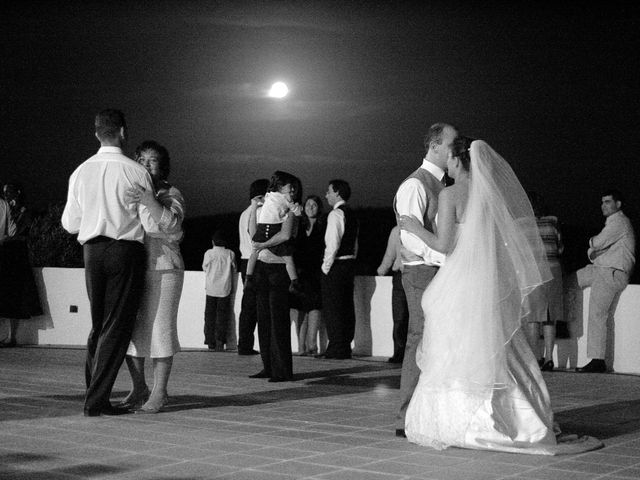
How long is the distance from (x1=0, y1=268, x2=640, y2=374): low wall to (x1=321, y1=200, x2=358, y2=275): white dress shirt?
Result: 0.82 metres

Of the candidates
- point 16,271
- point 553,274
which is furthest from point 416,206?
point 16,271

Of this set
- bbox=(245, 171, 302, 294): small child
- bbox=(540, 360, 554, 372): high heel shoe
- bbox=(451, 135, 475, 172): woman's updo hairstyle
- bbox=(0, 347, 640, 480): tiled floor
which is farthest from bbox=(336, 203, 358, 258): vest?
bbox=(451, 135, 475, 172): woman's updo hairstyle

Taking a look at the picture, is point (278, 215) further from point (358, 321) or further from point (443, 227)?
point (443, 227)

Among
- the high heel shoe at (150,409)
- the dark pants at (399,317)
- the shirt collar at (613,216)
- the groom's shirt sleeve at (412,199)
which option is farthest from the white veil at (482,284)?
the dark pants at (399,317)

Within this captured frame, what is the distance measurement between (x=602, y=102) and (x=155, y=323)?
15.2 meters

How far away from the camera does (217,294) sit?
45.3 ft

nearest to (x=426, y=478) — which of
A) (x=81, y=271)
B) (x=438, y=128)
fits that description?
(x=438, y=128)

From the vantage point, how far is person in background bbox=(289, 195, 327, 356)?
512 inches

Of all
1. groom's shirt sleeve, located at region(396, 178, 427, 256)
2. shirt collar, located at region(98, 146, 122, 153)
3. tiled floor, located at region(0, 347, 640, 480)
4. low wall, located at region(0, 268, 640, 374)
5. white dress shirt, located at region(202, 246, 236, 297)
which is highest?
shirt collar, located at region(98, 146, 122, 153)

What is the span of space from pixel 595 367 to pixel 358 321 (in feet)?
10.5

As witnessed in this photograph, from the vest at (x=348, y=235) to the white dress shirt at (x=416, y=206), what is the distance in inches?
223

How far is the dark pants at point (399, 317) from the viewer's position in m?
12.3

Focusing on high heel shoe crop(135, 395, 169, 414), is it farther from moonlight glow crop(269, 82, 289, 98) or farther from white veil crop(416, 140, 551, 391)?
moonlight glow crop(269, 82, 289, 98)

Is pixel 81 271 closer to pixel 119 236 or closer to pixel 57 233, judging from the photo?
pixel 57 233
